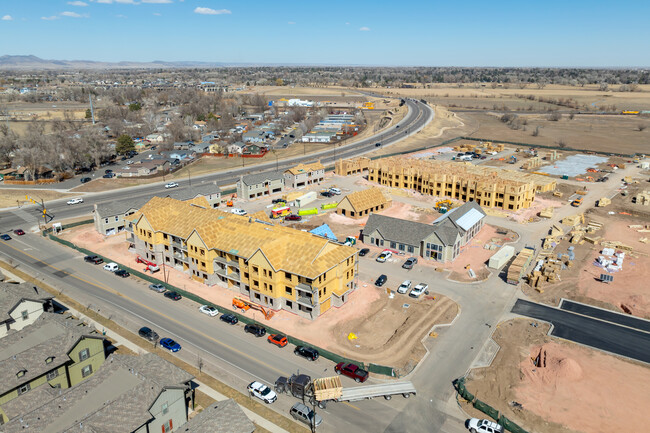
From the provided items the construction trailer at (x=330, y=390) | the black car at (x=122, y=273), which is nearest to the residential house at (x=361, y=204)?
the black car at (x=122, y=273)

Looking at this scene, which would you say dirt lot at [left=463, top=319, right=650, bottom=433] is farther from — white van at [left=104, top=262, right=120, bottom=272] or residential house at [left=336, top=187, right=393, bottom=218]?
white van at [left=104, top=262, right=120, bottom=272]

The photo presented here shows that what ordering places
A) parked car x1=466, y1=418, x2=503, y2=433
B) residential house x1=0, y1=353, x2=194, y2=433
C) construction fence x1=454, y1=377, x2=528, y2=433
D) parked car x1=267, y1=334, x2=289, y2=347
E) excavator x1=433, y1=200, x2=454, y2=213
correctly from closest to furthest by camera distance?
residential house x1=0, y1=353, x2=194, y2=433 < parked car x1=466, y1=418, x2=503, y2=433 < construction fence x1=454, y1=377, x2=528, y2=433 < parked car x1=267, y1=334, x2=289, y2=347 < excavator x1=433, y1=200, x2=454, y2=213

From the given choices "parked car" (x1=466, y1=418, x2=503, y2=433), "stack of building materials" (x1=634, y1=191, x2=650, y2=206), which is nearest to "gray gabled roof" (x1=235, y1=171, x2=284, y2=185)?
"parked car" (x1=466, y1=418, x2=503, y2=433)

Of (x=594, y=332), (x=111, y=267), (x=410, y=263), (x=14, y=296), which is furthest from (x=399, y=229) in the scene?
(x=14, y=296)

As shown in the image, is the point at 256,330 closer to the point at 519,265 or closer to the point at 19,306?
the point at 19,306

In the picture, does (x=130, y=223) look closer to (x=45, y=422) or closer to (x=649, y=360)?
(x=45, y=422)

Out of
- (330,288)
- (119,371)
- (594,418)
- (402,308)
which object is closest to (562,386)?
(594,418)
